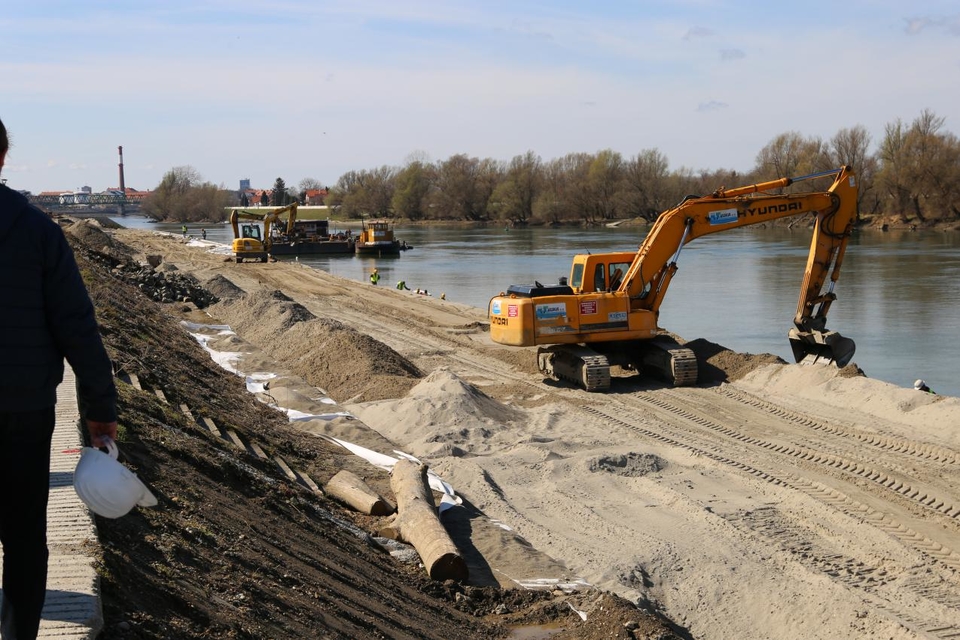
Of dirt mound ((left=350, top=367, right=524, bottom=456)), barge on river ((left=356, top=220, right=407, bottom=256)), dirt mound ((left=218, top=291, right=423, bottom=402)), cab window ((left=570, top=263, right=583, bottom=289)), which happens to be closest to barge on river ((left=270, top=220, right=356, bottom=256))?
barge on river ((left=356, top=220, right=407, bottom=256))

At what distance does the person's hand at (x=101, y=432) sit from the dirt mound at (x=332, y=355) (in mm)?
12759

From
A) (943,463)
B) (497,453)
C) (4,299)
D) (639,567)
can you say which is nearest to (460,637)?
(639,567)

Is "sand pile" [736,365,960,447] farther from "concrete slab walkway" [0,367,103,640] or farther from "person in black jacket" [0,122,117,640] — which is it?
"person in black jacket" [0,122,117,640]

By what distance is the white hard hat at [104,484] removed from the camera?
373 centimetres

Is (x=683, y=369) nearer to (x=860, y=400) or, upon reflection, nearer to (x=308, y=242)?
(x=860, y=400)

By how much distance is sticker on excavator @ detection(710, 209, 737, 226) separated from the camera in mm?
18797

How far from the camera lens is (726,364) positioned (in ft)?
61.9

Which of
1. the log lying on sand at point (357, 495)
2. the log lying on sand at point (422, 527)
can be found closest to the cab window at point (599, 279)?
the log lying on sand at point (422, 527)

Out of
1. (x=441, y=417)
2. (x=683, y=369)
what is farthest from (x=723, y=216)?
(x=441, y=417)

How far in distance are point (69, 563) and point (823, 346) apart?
15803 millimetres

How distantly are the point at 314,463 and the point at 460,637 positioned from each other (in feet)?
18.1

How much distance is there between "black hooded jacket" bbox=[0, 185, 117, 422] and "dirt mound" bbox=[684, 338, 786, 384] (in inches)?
623

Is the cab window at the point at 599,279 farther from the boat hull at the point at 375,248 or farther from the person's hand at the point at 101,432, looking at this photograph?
the boat hull at the point at 375,248

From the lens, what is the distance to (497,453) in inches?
521
